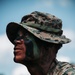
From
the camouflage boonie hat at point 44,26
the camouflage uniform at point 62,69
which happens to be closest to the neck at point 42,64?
the camouflage uniform at point 62,69

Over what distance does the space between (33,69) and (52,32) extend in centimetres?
50

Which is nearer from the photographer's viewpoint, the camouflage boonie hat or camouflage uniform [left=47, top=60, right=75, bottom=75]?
camouflage uniform [left=47, top=60, right=75, bottom=75]

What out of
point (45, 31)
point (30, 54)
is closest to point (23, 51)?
point (30, 54)

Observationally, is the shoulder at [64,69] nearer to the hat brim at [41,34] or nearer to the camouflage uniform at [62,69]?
the camouflage uniform at [62,69]

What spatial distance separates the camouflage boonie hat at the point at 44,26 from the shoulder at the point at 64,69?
0.85ft

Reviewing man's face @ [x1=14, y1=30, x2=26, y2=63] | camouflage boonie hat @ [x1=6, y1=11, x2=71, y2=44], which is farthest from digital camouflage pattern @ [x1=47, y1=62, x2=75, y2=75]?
man's face @ [x1=14, y1=30, x2=26, y2=63]

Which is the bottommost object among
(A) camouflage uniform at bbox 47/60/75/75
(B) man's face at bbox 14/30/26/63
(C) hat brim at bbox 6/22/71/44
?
(A) camouflage uniform at bbox 47/60/75/75

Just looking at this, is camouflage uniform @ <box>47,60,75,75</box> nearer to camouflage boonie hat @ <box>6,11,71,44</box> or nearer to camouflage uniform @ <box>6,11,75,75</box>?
camouflage uniform @ <box>6,11,75,75</box>

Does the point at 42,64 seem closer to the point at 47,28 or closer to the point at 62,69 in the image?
the point at 62,69

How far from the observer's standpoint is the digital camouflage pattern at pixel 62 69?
4.65 m

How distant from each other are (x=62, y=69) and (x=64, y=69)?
0.08 ft

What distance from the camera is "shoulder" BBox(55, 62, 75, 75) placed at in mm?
4648

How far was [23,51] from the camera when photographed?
4652 millimetres

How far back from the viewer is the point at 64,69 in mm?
4715
